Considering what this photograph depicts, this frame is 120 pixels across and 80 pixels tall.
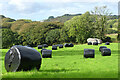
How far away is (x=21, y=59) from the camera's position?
1215 cm

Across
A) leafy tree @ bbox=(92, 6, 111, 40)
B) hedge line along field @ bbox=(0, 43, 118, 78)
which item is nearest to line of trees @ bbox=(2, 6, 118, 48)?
leafy tree @ bbox=(92, 6, 111, 40)

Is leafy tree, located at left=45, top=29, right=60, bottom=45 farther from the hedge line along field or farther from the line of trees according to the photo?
the hedge line along field

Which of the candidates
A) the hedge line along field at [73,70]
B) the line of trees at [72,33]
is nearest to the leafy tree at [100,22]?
the line of trees at [72,33]

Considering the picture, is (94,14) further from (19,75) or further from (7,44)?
(19,75)

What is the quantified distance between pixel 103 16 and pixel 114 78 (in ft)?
241

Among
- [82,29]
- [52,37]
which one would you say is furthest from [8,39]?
[82,29]

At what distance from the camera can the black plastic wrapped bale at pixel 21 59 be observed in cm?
1224

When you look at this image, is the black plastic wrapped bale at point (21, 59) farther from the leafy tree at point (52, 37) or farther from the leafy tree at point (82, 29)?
the leafy tree at point (52, 37)

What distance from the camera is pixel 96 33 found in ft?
258

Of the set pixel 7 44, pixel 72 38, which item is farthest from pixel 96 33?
pixel 7 44

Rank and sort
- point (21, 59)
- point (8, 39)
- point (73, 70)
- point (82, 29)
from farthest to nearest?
point (82, 29), point (8, 39), point (73, 70), point (21, 59)

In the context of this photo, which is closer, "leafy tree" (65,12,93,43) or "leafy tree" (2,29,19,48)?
"leafy tree" (2,29,19,48)

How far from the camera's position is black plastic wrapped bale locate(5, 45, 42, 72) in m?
12.2

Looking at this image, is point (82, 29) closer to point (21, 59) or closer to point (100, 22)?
point (100, 22)
